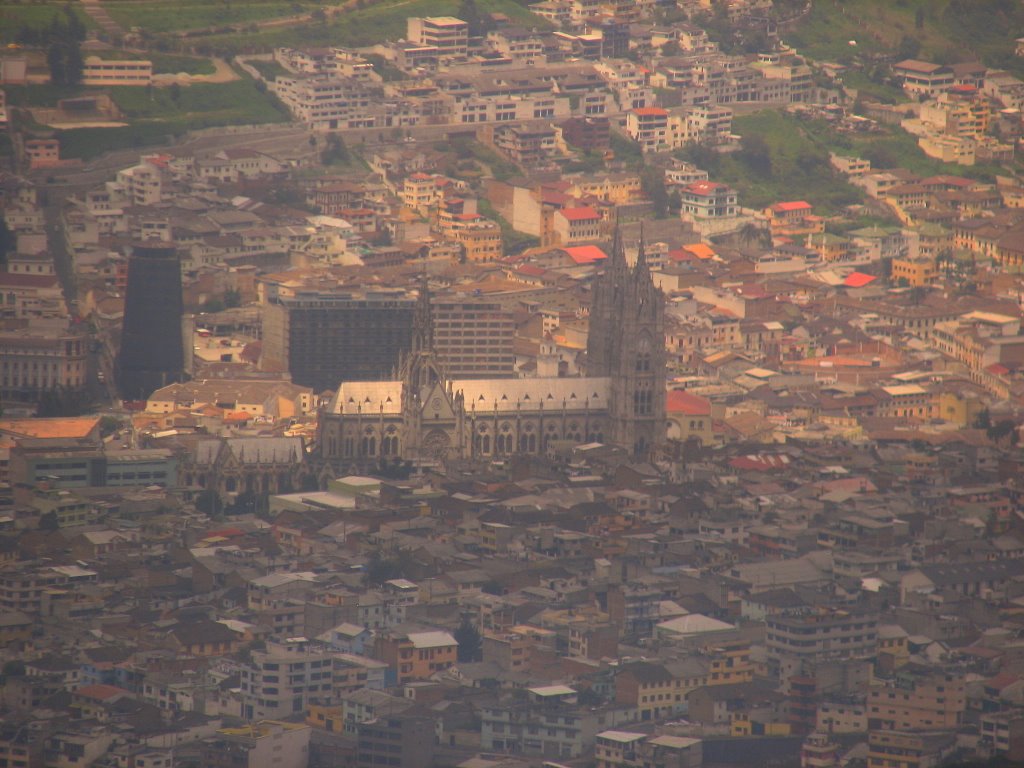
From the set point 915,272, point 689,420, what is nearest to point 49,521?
point 689,420

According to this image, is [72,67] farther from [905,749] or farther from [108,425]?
[905,749]

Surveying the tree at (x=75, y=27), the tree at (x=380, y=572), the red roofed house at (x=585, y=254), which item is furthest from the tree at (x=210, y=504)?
the tree at (x=75, y=27)

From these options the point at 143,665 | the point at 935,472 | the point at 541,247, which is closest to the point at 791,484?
the point at 935,472

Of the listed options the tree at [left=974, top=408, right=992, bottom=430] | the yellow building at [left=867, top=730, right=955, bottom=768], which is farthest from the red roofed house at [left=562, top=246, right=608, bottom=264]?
the yellow building at [left=867, top=730, right=955, bottom=768]

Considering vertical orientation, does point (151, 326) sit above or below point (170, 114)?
below

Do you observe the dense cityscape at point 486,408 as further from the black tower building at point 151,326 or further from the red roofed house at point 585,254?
the red roofed house at point 585,254

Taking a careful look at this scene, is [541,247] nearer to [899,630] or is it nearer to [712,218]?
[712,218]

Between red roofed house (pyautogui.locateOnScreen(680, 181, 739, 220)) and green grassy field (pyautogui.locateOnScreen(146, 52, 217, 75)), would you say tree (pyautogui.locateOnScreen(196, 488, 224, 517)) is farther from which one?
green grassy field (pyautogui.locateOnScreen(146, 52, 217, 75))
